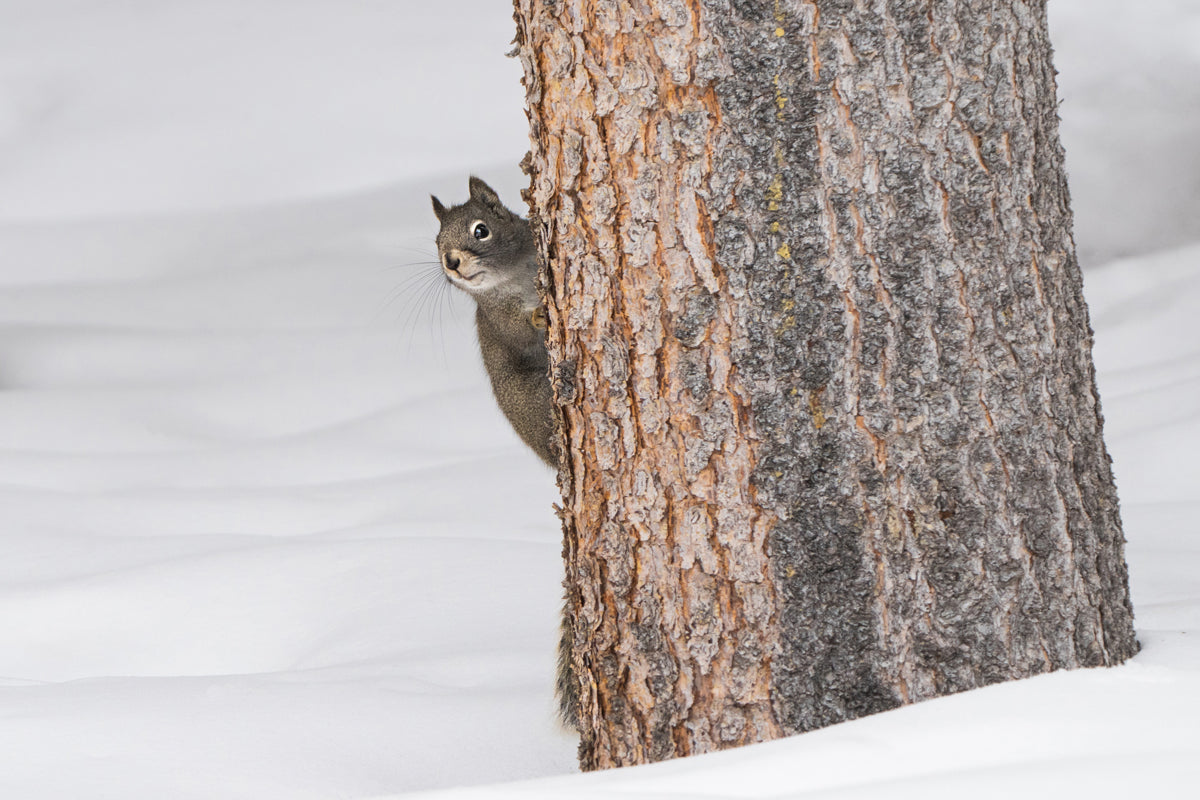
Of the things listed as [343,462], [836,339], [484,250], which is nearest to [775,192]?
[836,339]

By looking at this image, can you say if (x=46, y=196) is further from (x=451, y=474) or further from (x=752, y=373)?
(x=752, y=373)

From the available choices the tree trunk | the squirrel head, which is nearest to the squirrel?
the squirrel head

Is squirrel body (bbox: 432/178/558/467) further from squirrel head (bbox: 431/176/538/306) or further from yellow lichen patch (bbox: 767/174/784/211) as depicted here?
yellow lichen patch (bbox: 767/174/784/211)

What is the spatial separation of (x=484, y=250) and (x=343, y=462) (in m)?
2.06

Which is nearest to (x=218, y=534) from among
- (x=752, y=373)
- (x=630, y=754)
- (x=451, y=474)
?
(x=451, y=474)

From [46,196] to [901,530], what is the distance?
16.2 ft

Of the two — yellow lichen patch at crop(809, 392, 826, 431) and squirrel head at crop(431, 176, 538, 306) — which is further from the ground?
squirrel head at crop(431, 176, 538, 306)

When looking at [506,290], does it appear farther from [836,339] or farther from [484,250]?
[836,339]

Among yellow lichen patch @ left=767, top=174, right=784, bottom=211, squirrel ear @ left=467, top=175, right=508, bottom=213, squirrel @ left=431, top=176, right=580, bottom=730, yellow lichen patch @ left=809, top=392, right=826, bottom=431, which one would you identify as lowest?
yellow lichen patch @ left=809, top=392, right=826, bottom=431

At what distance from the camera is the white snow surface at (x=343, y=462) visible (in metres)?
1.41

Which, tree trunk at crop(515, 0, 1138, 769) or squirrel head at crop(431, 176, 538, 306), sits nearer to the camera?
tree trunk at crop(515, 0, 1138, 769)

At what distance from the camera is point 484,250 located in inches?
107

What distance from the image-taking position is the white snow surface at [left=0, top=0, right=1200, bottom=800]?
141 centimetres

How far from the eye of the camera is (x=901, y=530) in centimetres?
154
